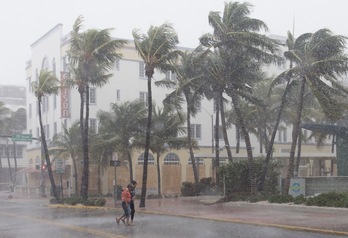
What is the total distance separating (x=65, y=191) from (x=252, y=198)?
27.5m

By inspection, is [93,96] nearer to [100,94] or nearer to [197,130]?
[100,94]

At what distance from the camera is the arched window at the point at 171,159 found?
171 feet

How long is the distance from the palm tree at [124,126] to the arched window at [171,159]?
1386 centimetres

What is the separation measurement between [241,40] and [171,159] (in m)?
27.5

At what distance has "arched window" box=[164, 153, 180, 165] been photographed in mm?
52219

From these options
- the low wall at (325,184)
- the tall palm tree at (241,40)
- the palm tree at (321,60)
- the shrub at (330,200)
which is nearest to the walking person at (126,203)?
the shrub at (330,200)

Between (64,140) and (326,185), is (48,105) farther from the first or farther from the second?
(326,185)

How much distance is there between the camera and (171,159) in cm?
5262

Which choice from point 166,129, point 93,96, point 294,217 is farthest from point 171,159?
point 294,217

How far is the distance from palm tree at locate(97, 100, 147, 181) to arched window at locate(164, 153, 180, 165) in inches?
546

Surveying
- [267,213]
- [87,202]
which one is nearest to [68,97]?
[87,202]

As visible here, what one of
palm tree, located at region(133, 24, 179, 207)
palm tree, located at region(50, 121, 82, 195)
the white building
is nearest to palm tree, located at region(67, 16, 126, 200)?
palm tree, located at region(133, 24, 179, 207)

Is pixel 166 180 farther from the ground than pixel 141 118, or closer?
closer

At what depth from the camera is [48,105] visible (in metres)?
54.9
